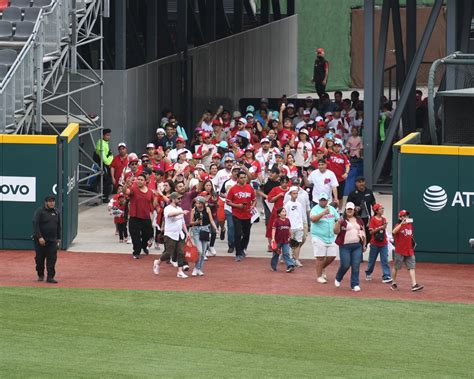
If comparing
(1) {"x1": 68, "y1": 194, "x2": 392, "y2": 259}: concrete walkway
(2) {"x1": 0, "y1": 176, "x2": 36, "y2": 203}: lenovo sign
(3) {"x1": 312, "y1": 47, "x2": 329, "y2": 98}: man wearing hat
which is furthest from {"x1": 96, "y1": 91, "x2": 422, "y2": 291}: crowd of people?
(3) {"x1": 312, "y1": 47, "x2": 329, "y2": 98}: man wearing hat

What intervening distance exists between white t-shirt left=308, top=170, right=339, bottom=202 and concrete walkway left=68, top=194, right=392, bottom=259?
1.05 meters

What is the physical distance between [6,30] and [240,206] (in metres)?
8.61

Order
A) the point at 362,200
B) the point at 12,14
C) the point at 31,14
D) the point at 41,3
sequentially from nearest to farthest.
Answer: the point at 362,200 < the point at 31,14 < the point at 12,14 < the point at 41,3

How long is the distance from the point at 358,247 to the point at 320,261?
0.94 metres

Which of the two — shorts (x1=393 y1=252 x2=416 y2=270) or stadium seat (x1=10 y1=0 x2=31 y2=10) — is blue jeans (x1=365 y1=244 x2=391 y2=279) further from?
stadium seat (x1=10 y1=0 x2=31 y2=10)

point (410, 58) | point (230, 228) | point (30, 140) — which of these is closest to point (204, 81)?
point (410, 58)

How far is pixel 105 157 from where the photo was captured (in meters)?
32.9

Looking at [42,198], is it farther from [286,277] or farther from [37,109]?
[286,277]

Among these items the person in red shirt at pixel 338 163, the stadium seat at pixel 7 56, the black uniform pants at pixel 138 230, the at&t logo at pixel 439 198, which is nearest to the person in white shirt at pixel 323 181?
the at&t logo at pixel 439 198

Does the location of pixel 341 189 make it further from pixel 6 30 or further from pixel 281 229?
pixel 6 30

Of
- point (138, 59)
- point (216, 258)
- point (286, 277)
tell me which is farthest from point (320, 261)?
point (138, 59)

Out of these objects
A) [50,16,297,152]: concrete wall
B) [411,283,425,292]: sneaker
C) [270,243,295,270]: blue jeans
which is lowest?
[411,283,425,292]: sneaker

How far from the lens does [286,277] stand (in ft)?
79.8

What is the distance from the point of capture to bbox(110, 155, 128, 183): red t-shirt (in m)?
31.3
